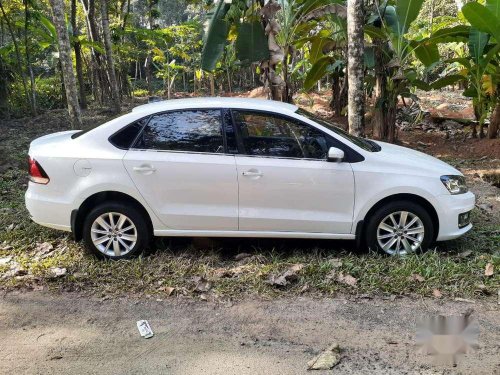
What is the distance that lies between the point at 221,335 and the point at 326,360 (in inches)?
33.3

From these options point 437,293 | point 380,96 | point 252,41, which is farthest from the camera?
point 380,96

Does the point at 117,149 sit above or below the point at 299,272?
above

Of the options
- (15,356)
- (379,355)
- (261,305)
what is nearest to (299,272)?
(261,305)

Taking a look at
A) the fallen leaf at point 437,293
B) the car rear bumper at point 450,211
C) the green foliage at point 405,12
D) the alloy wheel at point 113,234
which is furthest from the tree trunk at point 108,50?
the fallen leaf at point 437,293

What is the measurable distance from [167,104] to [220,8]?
153 inches

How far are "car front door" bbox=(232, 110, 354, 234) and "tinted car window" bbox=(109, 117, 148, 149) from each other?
994 mm

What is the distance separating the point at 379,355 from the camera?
3.46 metres

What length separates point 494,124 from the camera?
33.4 ft

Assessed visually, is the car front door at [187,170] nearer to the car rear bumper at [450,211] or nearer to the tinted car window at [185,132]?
the tinted car window at [185,132]

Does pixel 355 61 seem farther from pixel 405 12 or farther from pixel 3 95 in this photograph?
pixel 3 95

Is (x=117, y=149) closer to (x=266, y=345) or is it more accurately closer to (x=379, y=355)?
(x=266, y=345)

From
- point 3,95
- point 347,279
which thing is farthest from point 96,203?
point 3,95

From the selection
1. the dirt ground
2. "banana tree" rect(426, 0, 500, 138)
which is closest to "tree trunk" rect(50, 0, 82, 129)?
the dirt ground

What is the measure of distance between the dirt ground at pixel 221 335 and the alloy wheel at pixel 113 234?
691mm
